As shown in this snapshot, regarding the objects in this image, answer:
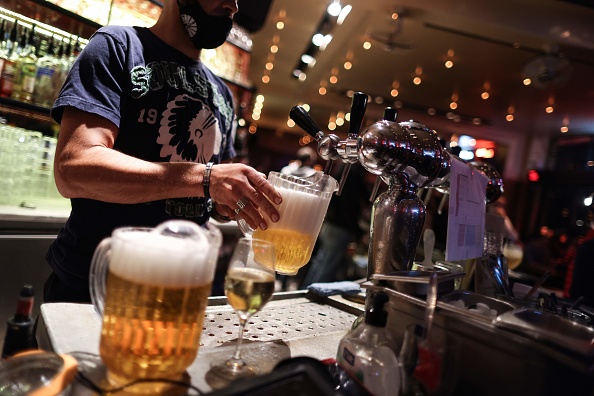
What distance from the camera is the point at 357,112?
1.16m

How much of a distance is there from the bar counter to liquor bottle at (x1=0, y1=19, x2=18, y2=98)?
2.46 meters

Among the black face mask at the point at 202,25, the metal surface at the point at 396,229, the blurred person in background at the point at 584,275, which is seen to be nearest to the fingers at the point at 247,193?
the metal surface at the point at 396,229

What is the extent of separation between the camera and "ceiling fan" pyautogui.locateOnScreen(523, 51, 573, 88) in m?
5.03

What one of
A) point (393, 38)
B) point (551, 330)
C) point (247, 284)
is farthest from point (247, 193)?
point (393, 38)

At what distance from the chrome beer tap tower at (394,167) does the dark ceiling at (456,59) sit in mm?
4425

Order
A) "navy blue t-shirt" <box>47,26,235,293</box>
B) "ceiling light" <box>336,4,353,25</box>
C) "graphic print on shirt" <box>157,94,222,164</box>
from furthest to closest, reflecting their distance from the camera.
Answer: "ceiling light" <box>336,4,353,25</box> < "graphic print on shirt" <box>157,94,222,164</box> < "navy blue t-shirt" <box>47,26,235,293</box>

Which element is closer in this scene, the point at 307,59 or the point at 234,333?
the point at 234,333

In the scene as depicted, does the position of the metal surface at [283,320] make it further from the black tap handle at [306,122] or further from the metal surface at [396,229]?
the black tap handle at [306,122]

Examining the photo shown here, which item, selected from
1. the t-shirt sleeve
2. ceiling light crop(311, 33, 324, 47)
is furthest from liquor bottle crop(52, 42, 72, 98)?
ceiling light crop(311, 33, 324, 47)

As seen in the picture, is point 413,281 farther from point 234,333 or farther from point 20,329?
point 20,329

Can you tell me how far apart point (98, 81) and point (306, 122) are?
1.98 feet

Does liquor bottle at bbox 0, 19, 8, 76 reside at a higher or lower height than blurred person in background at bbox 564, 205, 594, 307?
higher

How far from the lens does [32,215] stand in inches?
98.5

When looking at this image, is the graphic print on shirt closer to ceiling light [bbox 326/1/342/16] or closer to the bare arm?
the bare arm
